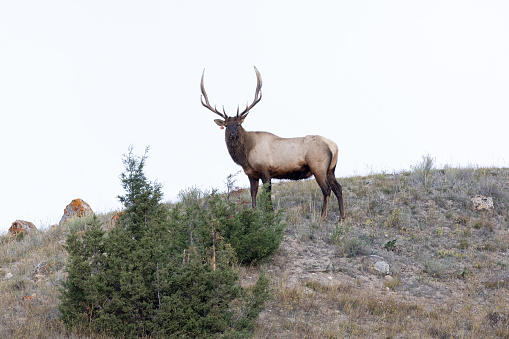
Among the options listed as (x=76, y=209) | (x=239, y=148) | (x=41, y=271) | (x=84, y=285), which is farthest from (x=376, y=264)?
Result: (x=76, y=209)

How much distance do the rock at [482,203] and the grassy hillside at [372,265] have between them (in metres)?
0.12

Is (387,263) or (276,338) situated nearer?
(276,338)

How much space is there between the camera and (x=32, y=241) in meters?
10.1

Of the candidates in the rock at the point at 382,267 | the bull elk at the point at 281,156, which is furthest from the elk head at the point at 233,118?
the rock at the point at 382,267

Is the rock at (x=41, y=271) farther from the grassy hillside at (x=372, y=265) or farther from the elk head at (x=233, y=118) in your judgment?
the elk head at (x=233, y=118)

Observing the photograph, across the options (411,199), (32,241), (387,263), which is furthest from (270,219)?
(32,241)

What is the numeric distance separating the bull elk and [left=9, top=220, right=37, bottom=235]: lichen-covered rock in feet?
18.0

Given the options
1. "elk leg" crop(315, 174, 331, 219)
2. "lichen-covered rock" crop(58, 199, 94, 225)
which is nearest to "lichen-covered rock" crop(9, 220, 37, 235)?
"lichen-covered rock" crop(58, 199, 94, 225)

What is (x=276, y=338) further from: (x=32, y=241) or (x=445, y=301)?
(x=32, y=241)

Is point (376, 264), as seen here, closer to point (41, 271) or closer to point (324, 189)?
point (324, 189)

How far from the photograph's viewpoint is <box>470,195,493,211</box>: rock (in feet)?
35.2

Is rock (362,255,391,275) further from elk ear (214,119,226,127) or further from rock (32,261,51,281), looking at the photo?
rock (32,261,51,281)

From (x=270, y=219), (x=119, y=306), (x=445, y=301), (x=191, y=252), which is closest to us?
(x=119, y=306)

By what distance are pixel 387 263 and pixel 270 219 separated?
232cm
